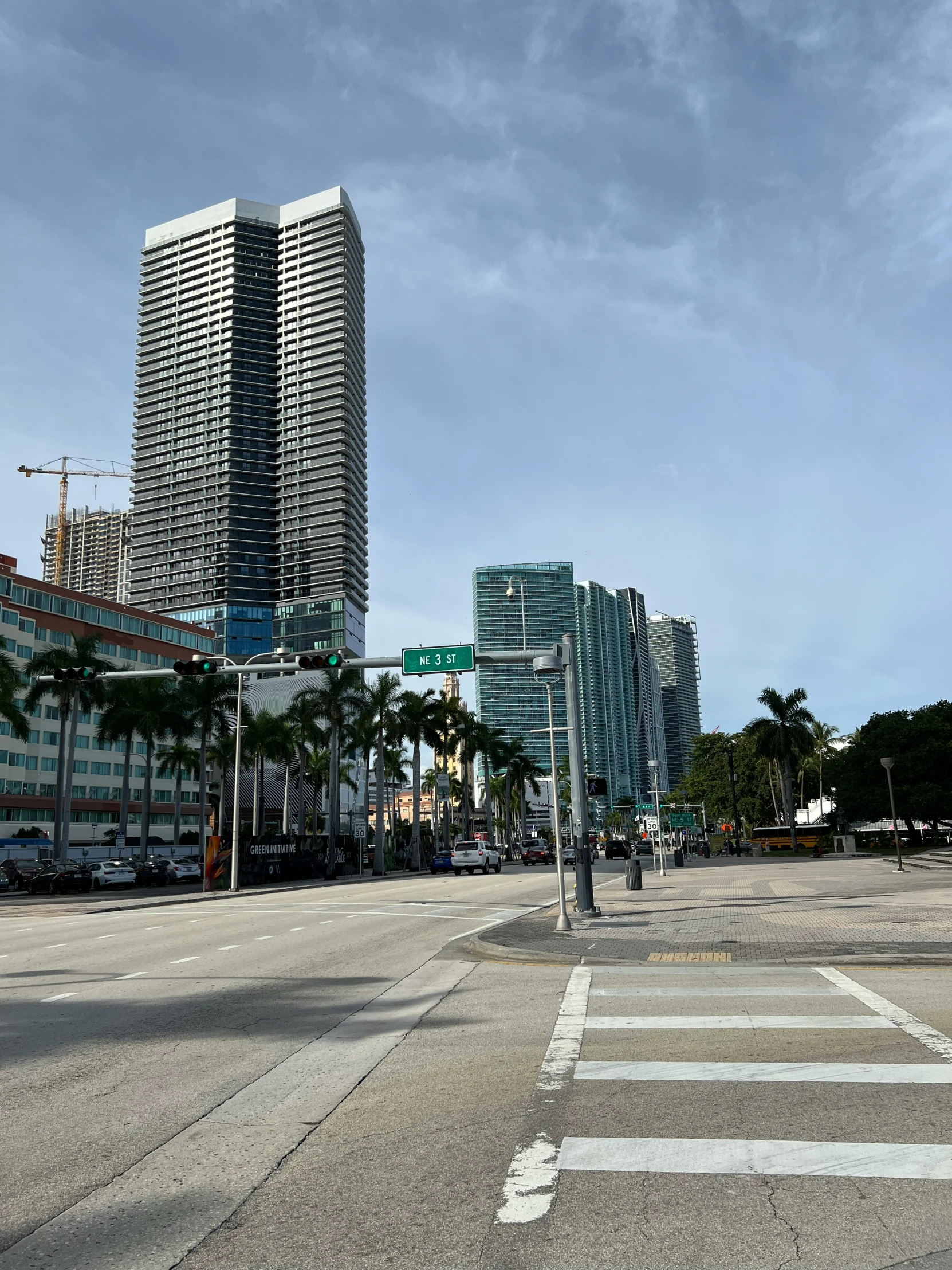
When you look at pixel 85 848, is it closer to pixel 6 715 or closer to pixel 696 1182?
pixel 6 715

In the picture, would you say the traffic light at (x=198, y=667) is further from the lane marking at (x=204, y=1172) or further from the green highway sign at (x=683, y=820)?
the green highway sign at (x=683, y=820)

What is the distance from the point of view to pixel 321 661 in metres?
22.3

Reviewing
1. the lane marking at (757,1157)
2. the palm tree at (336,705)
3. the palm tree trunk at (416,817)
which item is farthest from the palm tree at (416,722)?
the lane marking at (757,1157)

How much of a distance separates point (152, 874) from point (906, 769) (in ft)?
171

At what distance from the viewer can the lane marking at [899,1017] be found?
7742 mm

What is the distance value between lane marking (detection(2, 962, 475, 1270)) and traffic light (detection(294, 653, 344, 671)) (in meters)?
13.9

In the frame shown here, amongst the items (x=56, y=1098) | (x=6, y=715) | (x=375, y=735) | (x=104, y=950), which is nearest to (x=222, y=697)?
(x=375, y=735)

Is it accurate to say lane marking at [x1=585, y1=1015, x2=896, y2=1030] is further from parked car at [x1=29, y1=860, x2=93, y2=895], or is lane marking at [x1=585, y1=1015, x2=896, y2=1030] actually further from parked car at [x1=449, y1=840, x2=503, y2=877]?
parked car at [x1=449, y1=840, x2=503, y2=877]

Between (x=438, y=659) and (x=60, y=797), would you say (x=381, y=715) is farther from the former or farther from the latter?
(x=438, y=659)

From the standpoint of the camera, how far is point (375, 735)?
3100 inches

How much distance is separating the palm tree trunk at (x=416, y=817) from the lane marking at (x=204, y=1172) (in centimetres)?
6743

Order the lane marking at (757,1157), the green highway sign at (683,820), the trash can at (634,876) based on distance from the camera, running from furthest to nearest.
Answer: the green highway sign at (683,820) → the trash can at (634,876) → the lane marking at (757,1157)

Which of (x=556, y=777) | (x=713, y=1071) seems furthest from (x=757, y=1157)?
(x=556, y=777)

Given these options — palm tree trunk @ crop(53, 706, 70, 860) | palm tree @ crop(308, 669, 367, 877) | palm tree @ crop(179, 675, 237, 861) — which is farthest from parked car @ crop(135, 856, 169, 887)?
palm tree @ crop(308, 669, 367, 877)
